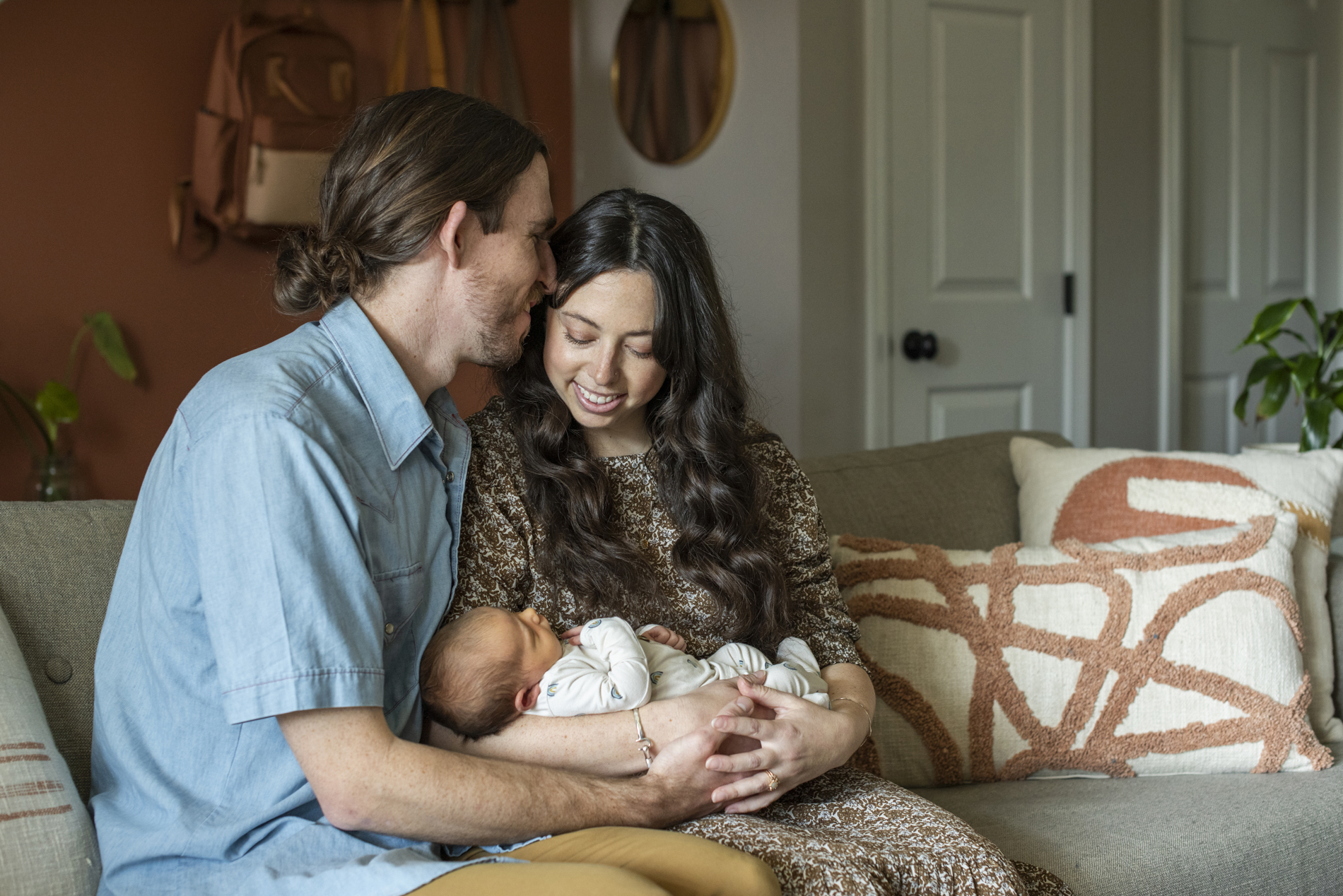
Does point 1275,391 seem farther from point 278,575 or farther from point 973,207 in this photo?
point 278,575

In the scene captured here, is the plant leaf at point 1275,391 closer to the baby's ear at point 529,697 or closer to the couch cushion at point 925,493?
the couch cushion at point 925,493

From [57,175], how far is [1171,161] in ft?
11.9

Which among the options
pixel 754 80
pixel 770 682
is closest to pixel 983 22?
pixel 754 80

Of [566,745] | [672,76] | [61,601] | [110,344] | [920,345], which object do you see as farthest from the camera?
[920,345]

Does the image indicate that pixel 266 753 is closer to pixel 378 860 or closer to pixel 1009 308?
pixel 378 860

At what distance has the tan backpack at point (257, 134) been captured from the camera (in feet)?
9.30

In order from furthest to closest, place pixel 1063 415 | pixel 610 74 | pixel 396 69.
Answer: pixel 1063 415, pixel 610 74, pixel 396 69

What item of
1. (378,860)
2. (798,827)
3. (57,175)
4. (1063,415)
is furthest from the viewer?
(1063,415)

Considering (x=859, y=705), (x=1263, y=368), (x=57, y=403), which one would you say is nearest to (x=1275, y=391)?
(x=1263, y=368)

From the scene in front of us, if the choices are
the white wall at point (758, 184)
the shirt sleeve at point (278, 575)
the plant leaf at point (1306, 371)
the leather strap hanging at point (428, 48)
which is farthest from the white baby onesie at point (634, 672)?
the leather strap hanging at point (428, 48)

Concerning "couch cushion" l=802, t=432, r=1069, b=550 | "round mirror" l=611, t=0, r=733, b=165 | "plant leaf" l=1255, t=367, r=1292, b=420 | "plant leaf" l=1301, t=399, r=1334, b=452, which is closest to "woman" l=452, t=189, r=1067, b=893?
"couch cushion" l=802, t=432, r=1069, b=550

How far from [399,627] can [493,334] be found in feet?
→ 1.17

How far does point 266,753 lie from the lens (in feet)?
3.75

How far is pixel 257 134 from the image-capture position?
284cm
